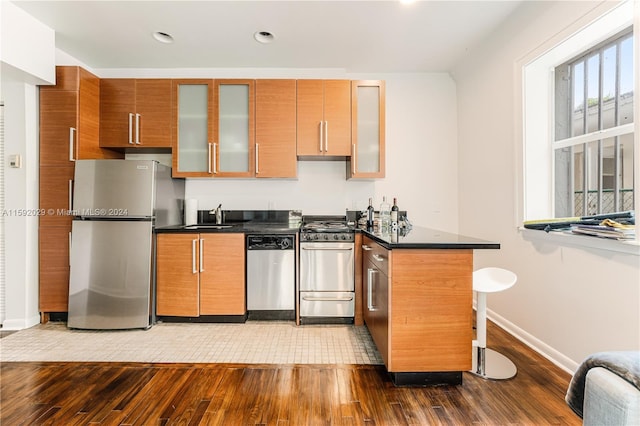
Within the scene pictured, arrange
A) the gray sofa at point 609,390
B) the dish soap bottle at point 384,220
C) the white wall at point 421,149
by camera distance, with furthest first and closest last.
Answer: the white wall at point 421,149
the dish soap bottle at point 384,220
the gray sofa at point 609,390

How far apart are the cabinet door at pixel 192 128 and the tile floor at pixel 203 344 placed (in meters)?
1.61

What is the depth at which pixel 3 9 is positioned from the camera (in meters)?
2.30

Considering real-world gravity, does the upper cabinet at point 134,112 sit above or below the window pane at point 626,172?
above

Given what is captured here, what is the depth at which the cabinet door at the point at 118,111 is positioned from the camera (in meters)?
3.06

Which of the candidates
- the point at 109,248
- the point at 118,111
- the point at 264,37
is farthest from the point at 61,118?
the point at 264,37

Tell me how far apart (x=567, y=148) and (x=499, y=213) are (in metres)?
0.74

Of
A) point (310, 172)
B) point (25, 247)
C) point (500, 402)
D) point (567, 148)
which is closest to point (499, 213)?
point (567, 148)

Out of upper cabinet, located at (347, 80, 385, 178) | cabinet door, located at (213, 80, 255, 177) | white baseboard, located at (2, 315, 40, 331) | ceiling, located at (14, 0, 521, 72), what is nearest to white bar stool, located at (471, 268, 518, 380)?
upper cabinet, located at (347, 80, 385, 178)

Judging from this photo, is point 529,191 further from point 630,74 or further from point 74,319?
point 74,319

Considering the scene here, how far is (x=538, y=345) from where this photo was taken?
225cm

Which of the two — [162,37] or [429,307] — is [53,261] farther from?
[429,307]

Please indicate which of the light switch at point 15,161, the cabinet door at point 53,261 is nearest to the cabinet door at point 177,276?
the cabinet door at point 53,261

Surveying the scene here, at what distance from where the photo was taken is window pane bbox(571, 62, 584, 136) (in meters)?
2.19

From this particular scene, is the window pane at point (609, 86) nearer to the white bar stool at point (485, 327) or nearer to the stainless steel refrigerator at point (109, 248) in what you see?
the white bar stool at point (485, 327)
